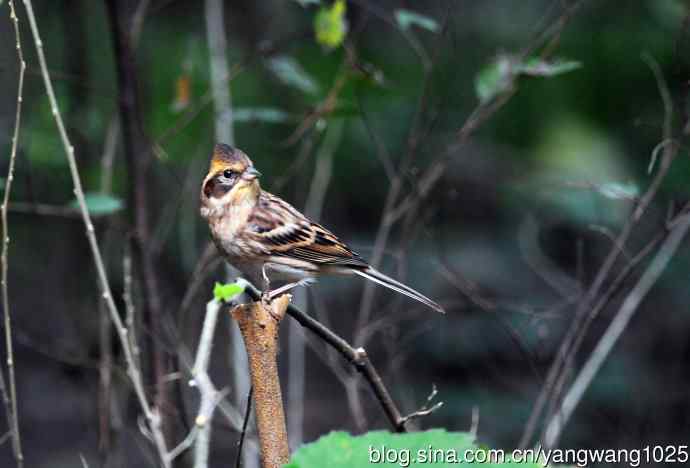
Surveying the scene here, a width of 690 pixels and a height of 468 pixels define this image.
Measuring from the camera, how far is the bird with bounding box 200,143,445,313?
3365mm

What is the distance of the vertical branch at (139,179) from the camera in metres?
4.32

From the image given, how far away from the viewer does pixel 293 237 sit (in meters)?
3.80

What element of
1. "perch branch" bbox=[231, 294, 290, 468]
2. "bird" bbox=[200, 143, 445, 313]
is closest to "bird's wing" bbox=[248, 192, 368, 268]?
"bird" bbox=[200, 143, 445, 313]

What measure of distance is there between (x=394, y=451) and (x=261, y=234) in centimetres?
165

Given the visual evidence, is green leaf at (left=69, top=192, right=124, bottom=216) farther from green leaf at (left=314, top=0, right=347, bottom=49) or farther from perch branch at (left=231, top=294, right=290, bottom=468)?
perch branch at (left=231, top=294, right=290, bottom=468)

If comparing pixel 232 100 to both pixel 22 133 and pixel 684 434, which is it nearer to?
pixel 22 133

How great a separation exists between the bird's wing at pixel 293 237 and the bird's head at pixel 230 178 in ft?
0.34

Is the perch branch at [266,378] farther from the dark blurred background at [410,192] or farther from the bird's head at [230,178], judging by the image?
the dark blurred background at [410,192]

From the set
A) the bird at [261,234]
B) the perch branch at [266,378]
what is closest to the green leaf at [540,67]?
the bird at [261,234]

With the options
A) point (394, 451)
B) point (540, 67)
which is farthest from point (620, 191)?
point (394, 451)

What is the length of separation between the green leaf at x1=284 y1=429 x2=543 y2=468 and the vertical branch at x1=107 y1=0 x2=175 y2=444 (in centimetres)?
238

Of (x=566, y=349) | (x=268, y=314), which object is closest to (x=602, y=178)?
(x=566, y=349)

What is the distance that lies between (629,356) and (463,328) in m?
1.10

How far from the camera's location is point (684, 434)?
18.1ft
